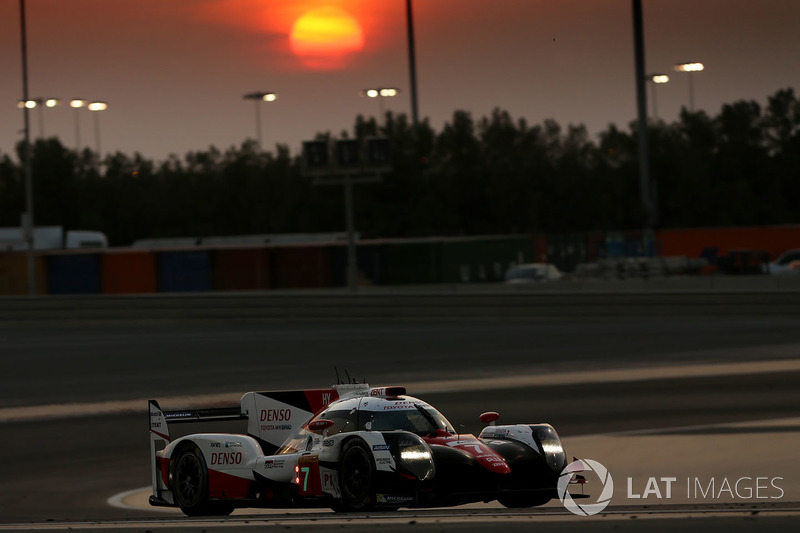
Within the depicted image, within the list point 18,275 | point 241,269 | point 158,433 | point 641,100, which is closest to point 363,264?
point 241,269

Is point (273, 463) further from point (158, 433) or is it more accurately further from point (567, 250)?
point (567, 250)

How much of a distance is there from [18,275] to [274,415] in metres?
38.5

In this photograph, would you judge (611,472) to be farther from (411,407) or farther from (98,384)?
(98,384)

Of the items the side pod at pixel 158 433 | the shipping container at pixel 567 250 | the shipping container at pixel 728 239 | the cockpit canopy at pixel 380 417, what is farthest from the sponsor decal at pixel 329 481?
the shipping container at pixel 728 239

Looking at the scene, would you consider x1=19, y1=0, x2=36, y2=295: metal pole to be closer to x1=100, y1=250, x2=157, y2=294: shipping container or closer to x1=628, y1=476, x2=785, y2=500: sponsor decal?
x1=100, y1=250, x2=157, y2=294: shipping container

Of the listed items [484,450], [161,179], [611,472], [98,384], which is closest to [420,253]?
[98,384]

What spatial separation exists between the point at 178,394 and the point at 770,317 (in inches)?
530

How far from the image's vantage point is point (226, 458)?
9.93m

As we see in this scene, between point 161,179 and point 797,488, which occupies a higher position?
point 161,179

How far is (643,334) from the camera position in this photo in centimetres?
2453

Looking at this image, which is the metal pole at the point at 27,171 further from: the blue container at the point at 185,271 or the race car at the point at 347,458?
the race car at the point at 347,458

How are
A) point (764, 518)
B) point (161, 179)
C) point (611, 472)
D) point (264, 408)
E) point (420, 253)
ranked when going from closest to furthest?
point (764, 518) < point (264, 408) < point (611, 472) < point (420, 253) < point (161, 179)

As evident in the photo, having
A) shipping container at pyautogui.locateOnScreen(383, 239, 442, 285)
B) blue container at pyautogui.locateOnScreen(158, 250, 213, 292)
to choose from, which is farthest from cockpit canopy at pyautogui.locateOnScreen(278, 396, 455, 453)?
blue container at pyautogui.locateOnScreen(158, 250, 213, 292)

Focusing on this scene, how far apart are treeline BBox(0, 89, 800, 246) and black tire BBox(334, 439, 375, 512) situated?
35496 mm
